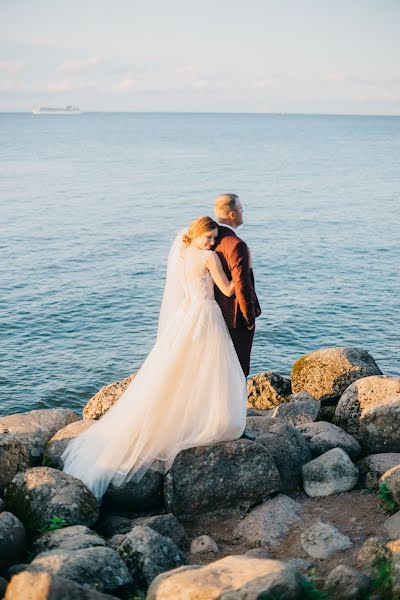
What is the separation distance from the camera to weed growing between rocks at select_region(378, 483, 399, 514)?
348 inches

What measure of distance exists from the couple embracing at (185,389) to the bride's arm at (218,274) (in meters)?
0.06

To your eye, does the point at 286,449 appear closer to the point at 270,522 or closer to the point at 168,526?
the point at 270,522

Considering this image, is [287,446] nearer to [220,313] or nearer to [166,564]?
[220,313]

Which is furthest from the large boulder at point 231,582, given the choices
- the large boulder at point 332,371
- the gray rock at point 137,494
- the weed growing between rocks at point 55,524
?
the large boulder at point 332,371

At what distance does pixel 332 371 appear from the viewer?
1570cm

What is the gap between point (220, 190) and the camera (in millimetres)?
67875

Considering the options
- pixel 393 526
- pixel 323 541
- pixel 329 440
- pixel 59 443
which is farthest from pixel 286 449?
pixel 59 443

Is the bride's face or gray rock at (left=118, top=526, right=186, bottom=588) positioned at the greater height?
the bride's face

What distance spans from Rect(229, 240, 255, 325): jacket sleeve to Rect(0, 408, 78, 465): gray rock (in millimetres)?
4427

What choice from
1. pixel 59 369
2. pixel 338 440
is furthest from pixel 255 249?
pixel 338 440

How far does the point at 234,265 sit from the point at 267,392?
29.8 feet

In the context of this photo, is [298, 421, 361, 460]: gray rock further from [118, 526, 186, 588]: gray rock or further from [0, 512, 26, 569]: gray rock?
[0, 512, 26, 569]: gray rock

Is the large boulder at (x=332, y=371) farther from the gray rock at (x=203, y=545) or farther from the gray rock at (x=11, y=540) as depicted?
the gray rock at (x=11, y=540)

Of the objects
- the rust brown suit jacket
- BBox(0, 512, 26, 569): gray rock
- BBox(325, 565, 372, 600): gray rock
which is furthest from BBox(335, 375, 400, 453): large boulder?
BBox(0, 512, 26, 569): gray rock
